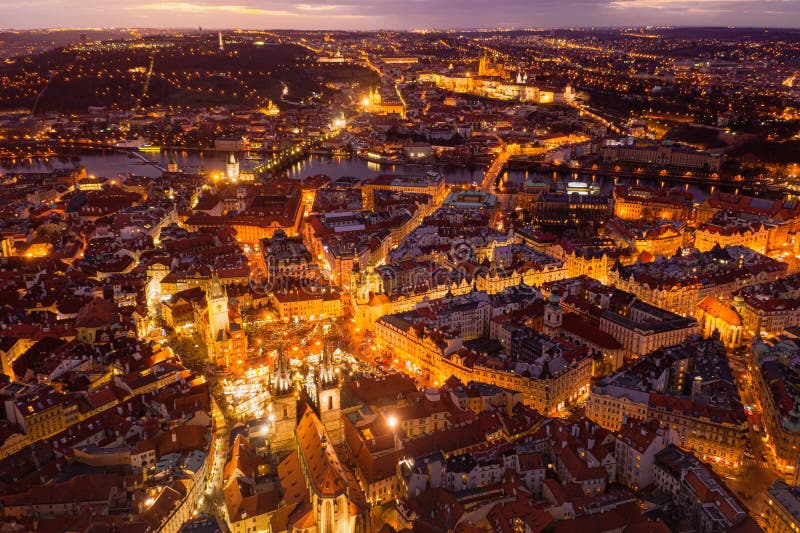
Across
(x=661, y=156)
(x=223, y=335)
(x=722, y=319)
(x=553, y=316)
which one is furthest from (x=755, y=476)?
(x=661, y=156)

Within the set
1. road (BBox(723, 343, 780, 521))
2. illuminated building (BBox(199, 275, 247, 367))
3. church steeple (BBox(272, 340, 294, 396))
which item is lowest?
road (BBox(723, 343, 780, 521))

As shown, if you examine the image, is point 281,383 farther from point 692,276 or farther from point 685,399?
point 692,276

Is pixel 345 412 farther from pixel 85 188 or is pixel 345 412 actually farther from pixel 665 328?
pixel 85 188

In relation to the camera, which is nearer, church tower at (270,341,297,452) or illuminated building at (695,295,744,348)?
church tower at (270,341,297,452)

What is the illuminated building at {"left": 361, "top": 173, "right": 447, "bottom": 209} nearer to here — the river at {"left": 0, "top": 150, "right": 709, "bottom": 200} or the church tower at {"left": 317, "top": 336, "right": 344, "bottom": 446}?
the river at {"left": 0, "top": 150, "right": 709, "bottom": 200}

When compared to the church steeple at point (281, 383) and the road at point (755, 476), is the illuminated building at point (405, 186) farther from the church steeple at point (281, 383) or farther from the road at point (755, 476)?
the road at point (755, 476)

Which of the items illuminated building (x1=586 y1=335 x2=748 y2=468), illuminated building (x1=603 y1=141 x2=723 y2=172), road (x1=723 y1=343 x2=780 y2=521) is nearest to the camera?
road (x1=723 y1=343 x2=780 y2=521)

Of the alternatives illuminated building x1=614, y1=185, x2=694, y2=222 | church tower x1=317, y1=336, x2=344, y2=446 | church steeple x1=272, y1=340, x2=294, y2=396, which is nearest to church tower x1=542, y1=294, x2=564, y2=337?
church tower x1=317, y1=336, x2=344, y2=446
